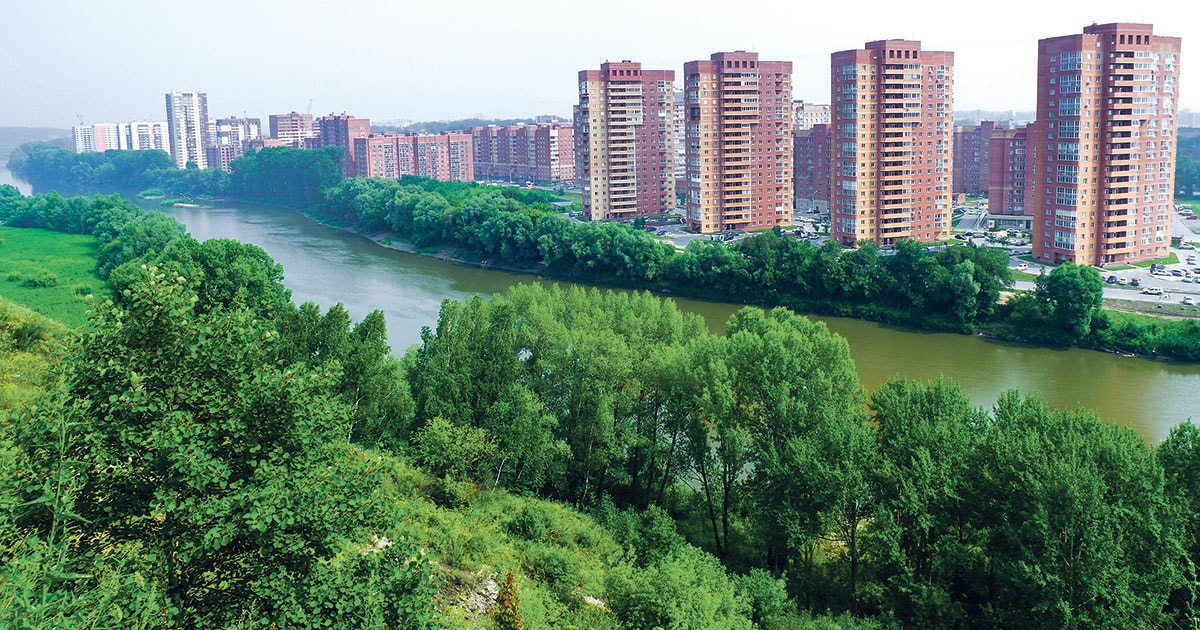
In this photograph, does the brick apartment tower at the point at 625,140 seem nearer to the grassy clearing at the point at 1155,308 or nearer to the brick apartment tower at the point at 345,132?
the grassy clearing at the point at 1155,308

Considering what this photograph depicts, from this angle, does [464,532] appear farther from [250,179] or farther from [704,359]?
[250,179]

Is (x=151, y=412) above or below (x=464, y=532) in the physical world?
above

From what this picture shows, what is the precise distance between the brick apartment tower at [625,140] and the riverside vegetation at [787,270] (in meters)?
1.64

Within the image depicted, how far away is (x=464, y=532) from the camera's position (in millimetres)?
4621

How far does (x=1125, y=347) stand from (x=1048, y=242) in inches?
165

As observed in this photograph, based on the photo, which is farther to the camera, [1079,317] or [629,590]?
[1079,317]

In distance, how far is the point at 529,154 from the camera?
36062mm

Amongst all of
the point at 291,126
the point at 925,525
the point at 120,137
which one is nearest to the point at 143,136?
the point at 120,137

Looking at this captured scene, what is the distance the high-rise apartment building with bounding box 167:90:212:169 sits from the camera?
1984 inches

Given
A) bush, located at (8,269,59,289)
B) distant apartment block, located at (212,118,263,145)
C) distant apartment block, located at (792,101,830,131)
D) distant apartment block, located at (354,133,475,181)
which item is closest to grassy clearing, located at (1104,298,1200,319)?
bush, located at (8,269,59,289)

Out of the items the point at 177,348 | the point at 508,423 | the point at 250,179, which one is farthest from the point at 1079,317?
the point at 250,179

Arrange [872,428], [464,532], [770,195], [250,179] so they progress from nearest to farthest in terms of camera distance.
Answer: [464,532] → [872,428] → [770,195] → [250,179]

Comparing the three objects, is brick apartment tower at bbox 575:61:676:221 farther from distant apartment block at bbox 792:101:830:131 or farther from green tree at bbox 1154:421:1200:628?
green tree at bbox 1154:421:1200:628

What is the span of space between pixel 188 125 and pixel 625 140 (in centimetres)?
3737
